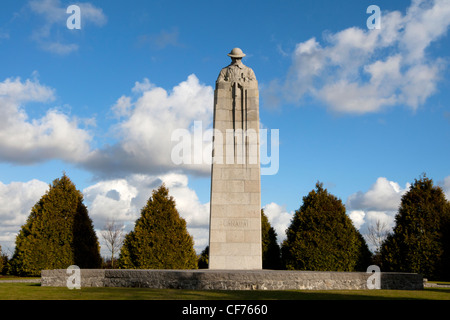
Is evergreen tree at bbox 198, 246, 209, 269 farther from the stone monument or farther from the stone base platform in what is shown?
the stone base platform

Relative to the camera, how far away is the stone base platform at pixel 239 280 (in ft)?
50.5

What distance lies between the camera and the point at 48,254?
25.9m

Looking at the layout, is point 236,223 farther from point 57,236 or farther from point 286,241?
point 57,236

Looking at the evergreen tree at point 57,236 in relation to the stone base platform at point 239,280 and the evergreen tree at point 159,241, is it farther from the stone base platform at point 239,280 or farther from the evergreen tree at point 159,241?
the stone base platform at point 239,280

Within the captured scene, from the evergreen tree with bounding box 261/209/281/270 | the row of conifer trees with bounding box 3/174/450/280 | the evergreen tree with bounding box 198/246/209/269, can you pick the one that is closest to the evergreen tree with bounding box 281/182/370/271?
the row of conifer trees with bounding box 3/174/450/280

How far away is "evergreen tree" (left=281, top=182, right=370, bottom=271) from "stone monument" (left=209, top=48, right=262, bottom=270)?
752 cm

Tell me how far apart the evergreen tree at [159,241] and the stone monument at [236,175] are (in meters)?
7.11

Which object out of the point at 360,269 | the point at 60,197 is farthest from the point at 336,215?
the point at 60,197

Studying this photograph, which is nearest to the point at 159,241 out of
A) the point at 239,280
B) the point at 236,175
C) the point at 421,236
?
the point at 236,175

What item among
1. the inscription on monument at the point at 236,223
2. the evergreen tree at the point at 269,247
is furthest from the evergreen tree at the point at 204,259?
the inscription on monument at the point at 236,223

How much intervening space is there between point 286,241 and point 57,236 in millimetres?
13933

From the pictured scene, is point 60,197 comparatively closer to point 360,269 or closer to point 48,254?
point 48,254
